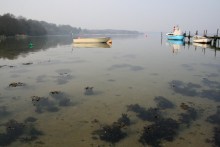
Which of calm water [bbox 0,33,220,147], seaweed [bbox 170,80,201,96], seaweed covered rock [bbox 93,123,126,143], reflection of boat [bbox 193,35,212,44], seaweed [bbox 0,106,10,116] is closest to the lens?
seaweed covered rock [bbox 93,123,126,143]

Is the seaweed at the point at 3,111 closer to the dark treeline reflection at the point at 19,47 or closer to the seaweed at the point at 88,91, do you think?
the seaweed at the point at 88,91

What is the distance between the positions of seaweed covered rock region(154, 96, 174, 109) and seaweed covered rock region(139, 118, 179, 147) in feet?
7.48

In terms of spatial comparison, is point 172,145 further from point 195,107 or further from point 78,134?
point 195,107

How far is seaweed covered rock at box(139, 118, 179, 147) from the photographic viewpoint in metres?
10.4

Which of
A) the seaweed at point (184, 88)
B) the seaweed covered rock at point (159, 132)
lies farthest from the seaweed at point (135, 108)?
the seaweed at point (184, 88)

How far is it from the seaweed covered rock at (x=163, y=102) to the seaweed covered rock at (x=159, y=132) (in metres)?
2.28

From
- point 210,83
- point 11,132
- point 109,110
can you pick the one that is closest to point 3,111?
point 11,132

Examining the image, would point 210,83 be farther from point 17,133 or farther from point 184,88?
point 17,133

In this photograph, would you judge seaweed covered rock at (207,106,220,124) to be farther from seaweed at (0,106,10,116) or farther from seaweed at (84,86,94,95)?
seaweed at (0,106,10,116)

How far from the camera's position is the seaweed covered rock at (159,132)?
34.0 feet

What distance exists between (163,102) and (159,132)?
187 inches

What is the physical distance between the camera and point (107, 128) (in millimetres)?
11531

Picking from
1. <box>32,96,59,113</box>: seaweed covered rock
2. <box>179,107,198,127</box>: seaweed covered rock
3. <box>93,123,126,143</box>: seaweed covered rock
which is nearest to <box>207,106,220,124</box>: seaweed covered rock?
<box>179,107,198,127</box>: seaweed covered rock

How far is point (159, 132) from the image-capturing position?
1110 centimetres
